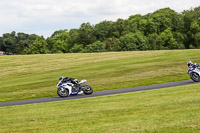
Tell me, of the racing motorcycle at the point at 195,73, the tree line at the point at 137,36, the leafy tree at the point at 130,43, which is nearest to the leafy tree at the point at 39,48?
the tree line at the point at 137,36

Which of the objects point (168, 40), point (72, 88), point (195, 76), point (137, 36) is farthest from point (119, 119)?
point (168, 40)

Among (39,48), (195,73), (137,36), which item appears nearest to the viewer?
(195,73)

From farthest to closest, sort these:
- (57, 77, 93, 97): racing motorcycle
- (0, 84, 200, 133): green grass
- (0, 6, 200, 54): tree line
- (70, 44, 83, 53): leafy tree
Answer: (70, 44, 83, 53): leafy tree < (0, 6, 200, 54): tree line < (57, 77, 93, 97): racing motorcycle < (0, 84, 200, 133): green grass

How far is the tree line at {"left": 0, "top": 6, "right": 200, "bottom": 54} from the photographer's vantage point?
338ft

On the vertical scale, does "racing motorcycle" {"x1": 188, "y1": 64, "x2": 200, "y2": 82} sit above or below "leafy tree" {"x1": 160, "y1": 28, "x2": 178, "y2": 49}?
below

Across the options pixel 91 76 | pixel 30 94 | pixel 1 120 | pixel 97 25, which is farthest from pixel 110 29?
pixel 1 120

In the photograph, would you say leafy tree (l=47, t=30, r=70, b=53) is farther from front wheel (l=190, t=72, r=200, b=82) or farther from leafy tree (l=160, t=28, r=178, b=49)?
front wheel (l=190, t=72, r=200, b=82)

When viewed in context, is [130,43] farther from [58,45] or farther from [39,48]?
[39,48]

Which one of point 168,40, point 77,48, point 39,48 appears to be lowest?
point 77,48

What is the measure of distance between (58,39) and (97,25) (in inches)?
707

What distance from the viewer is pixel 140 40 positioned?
103 m

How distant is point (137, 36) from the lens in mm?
103938

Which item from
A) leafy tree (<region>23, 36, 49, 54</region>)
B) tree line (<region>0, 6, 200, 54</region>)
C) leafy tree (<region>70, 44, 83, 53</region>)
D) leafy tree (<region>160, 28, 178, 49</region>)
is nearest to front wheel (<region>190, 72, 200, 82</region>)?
tree line (<region>0, 6, 200, 54</region>)

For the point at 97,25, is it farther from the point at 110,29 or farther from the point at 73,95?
the point at 73,95
